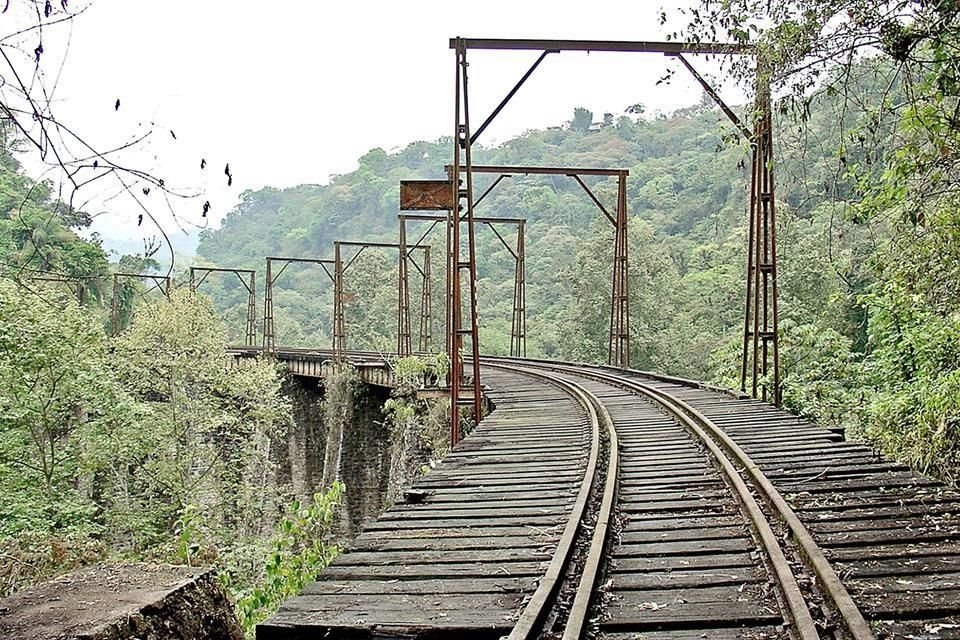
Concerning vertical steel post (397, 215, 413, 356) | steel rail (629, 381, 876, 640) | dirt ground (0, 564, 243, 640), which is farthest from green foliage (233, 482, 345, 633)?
vertical steel post (397, 215, 413, 356)

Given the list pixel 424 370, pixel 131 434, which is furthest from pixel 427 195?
pixel 131 434

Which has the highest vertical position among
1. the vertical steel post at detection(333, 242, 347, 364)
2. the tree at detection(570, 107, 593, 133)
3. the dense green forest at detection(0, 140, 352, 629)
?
the tree at detection(570, 107, 593, 133)

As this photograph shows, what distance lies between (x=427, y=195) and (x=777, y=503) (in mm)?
9294

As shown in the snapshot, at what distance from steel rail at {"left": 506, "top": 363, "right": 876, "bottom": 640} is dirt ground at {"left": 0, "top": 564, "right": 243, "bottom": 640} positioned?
2.07 meters

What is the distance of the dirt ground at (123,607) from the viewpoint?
229 centimetres

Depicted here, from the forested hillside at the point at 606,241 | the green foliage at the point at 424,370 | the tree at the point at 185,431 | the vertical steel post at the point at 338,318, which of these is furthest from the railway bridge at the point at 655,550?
the vertical steel post at the point at 338,318

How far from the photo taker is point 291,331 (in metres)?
→ 68.1

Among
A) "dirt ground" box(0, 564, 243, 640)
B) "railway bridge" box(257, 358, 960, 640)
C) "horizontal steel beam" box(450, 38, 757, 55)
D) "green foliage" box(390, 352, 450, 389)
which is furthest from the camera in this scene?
"green foliage" box(390, 352, 450, 389)

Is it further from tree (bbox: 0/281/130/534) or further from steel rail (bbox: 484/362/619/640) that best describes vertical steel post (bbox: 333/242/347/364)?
steel rail (bbox: 484/362/619/640)

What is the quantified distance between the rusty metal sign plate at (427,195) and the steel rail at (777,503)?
14.6 ft

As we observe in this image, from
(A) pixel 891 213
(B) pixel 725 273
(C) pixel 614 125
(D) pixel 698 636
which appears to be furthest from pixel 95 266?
(C) pixel 614 125

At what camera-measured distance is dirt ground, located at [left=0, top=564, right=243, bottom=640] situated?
229 centimetres

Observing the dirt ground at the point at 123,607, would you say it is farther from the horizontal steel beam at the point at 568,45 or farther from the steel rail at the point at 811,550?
the horizontal steel beam at the point at 568,45

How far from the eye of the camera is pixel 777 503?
4770 mm
